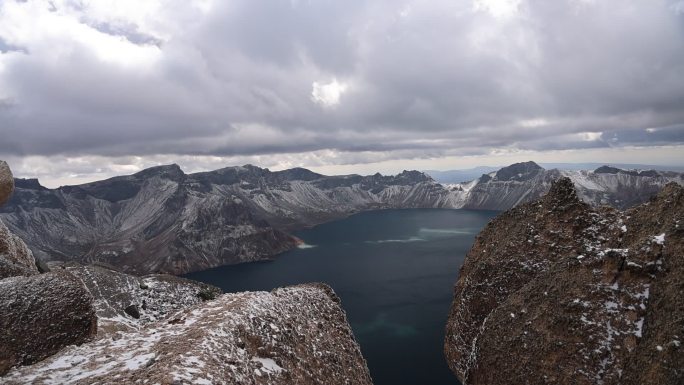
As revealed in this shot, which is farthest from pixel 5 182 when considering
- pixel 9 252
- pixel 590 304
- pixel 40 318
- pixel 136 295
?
pixel 590 304

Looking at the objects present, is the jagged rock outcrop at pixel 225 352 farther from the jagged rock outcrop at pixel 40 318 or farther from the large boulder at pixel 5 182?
the large boulder at pixel 5 182

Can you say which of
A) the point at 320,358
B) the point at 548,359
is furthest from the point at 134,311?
the point at 548,359

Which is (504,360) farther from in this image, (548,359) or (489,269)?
(489,269)

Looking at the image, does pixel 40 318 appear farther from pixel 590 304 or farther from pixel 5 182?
pixel 590 304

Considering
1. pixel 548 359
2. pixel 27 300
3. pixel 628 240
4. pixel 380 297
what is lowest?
pixel 380 297

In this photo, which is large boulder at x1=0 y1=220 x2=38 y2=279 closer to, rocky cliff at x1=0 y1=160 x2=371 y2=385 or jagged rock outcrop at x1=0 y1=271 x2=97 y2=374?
rocky cliff at x1=0 y1=160 x2=371 y2=385

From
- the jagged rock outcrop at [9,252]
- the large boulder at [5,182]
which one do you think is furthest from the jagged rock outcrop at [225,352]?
the jagged rock outcrop at [9,252]

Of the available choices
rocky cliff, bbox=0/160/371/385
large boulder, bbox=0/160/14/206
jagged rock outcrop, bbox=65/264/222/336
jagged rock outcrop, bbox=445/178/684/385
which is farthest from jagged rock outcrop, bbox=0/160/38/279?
jagged rock outcrop, bbox=445/178/684/385
